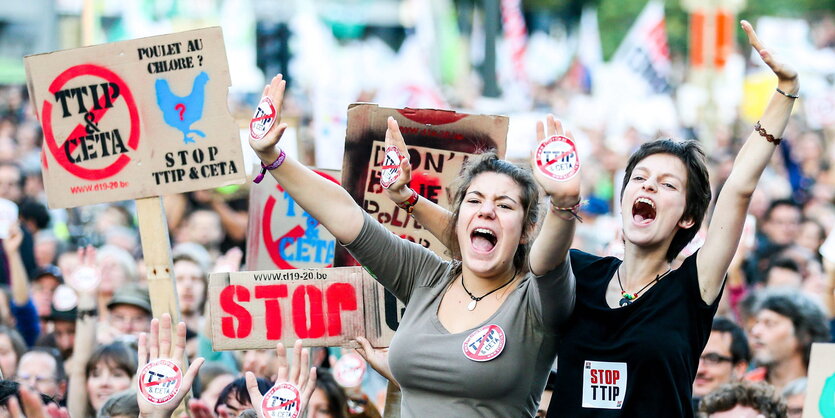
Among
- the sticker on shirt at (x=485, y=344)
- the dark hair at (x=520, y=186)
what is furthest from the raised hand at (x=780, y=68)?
the sticker on shirt at (x=485, y=344)

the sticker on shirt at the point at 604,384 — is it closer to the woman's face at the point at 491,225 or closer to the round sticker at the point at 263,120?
the woman's face at the point at 491,225

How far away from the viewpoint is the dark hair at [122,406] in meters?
4.46

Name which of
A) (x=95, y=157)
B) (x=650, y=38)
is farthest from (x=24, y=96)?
(x=95, y=157)

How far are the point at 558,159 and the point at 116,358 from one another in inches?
110

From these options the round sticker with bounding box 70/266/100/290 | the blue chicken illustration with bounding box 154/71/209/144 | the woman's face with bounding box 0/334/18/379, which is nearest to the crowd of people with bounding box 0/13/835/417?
the woman's face with bounding box 0/334/18/379

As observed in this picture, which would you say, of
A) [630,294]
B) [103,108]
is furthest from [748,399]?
[103,108]

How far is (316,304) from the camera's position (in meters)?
4.27

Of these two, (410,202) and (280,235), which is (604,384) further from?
(280,235)

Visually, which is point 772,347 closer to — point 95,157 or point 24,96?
point 95,157

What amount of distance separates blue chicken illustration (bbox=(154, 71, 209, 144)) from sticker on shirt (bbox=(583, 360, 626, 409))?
1.76 metres

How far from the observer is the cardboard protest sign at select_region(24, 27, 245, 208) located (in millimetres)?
4340

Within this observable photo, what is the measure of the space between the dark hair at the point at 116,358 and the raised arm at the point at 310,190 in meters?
1.87

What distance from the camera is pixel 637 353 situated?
3.17 m

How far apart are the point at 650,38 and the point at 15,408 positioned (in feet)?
42.2
